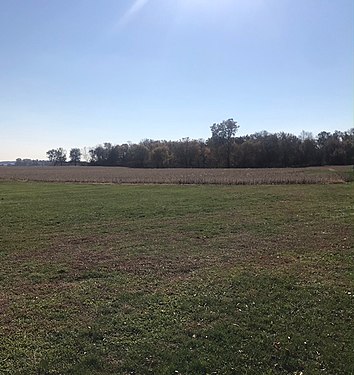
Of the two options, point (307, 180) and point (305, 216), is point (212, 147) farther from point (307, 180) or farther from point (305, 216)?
point (305, 216)

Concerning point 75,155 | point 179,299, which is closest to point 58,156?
point 75,155

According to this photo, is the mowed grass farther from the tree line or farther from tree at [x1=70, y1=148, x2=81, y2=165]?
tree at [x1=70, y1=148, x2=81, y2=165]

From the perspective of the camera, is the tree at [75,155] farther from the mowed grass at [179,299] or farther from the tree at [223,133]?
the mowed grass at [179,299]

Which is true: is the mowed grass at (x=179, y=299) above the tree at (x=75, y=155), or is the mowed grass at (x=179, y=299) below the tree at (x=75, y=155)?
below

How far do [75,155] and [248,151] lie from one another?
250 feet

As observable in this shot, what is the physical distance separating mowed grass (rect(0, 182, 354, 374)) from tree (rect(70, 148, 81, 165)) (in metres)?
127

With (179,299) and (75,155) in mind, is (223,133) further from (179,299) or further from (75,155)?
(179,299)

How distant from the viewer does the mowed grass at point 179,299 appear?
439 centimetres

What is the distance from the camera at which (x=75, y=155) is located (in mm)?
135375

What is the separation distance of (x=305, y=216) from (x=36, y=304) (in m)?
11.8

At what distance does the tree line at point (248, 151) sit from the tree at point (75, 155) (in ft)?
123

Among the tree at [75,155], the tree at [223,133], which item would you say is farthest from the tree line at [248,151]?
the tree at [75,155]

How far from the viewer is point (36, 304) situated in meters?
6.16

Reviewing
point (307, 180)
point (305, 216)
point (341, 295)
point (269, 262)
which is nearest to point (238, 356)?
point (341, 295)
